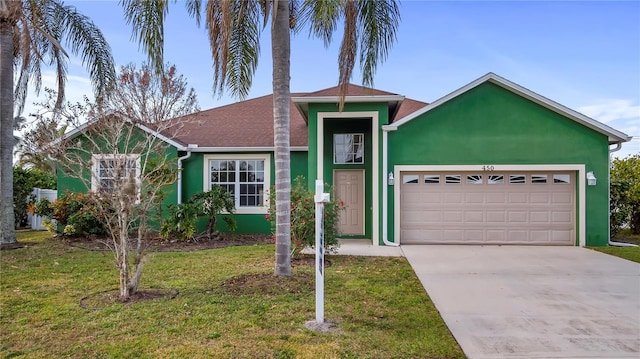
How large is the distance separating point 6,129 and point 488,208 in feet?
45.1

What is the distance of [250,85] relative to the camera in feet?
25.7

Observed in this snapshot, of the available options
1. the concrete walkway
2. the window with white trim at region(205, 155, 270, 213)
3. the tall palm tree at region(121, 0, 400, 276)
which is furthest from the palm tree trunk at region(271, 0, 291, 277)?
the window with white trim at region(205, 155, 270, 213)

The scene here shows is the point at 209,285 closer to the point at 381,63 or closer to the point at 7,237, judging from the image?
the point at 381,63

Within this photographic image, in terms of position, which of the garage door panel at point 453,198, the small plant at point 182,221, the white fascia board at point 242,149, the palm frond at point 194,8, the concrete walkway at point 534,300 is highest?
the palm frond at point 194,8

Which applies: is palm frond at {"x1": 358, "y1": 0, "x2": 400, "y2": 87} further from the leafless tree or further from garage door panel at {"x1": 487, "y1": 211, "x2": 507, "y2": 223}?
garage door panel at {"x1": 487, "y1": 211, "x2": 507, "y2": 223}

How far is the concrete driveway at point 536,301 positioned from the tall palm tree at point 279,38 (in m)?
3.14

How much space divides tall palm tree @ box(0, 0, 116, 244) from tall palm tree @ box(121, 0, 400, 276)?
17.4 feet

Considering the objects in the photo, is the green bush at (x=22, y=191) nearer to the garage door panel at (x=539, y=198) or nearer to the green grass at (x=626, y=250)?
the garage door panel at (x=539, y=198)

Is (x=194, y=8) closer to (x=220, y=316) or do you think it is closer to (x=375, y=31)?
(x=375, y=31)

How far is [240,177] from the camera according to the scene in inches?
543

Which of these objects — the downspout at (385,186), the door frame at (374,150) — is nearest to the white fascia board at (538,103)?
the downspout at (385,186)

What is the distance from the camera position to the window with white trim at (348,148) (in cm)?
1328

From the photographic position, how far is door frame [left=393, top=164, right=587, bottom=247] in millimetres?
11273

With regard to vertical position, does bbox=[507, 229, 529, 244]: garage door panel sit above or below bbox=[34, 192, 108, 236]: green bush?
below
